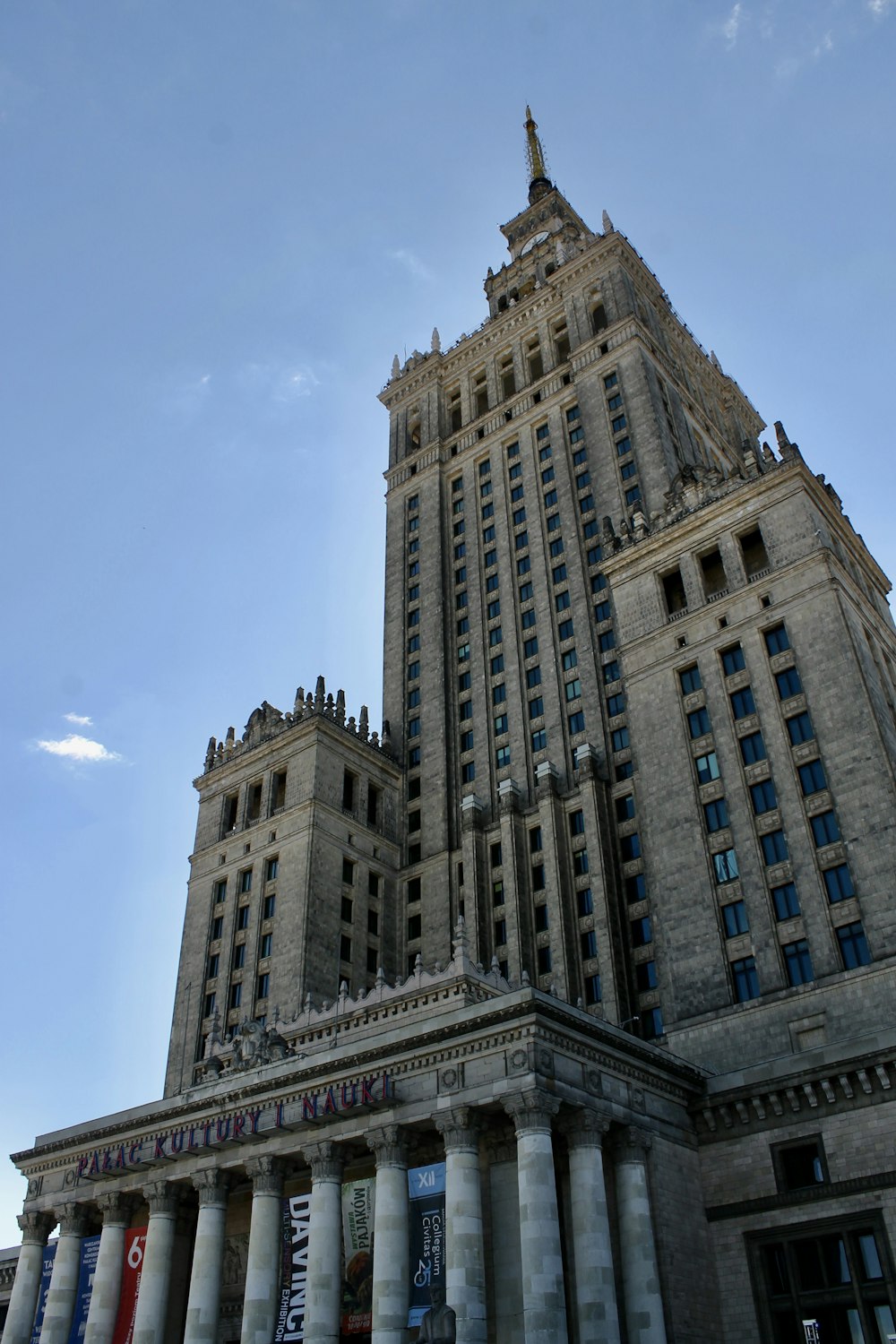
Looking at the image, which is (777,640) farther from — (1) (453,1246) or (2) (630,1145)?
(1) (453,1246)

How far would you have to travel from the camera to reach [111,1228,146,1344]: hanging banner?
51188 mm

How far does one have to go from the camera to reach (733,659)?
61781mm

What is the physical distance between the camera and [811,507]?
6291 cm

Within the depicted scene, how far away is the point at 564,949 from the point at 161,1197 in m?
25.7

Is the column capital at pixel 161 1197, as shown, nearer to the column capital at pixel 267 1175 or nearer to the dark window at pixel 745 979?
the column capital at pixel 267 1175

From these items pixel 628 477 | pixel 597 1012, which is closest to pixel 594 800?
pixel 597 1012

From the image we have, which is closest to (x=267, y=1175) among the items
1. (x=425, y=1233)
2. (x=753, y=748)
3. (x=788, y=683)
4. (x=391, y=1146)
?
(x=391, y=1146)

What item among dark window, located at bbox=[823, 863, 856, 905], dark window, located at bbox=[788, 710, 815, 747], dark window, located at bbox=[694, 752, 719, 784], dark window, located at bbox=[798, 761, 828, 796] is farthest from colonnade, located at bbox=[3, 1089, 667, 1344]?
dark window, located at bbox=[788, 710, 815, 747]

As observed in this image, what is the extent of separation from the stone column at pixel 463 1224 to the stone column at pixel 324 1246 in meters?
5.98

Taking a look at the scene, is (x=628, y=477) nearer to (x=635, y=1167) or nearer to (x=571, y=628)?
(x=571, y=628)

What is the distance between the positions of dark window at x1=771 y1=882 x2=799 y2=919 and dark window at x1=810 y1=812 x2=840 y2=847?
2.56m

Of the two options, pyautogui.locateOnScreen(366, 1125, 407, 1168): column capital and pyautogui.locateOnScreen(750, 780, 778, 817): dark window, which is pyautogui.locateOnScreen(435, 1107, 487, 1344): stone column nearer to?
pyautogui.locateOnScreen(366, 1125, 407, 1168): column capital

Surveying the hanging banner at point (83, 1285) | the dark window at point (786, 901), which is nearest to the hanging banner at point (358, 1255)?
the hanging banner at point (83, 1285)

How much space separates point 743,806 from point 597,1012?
15405 mm
